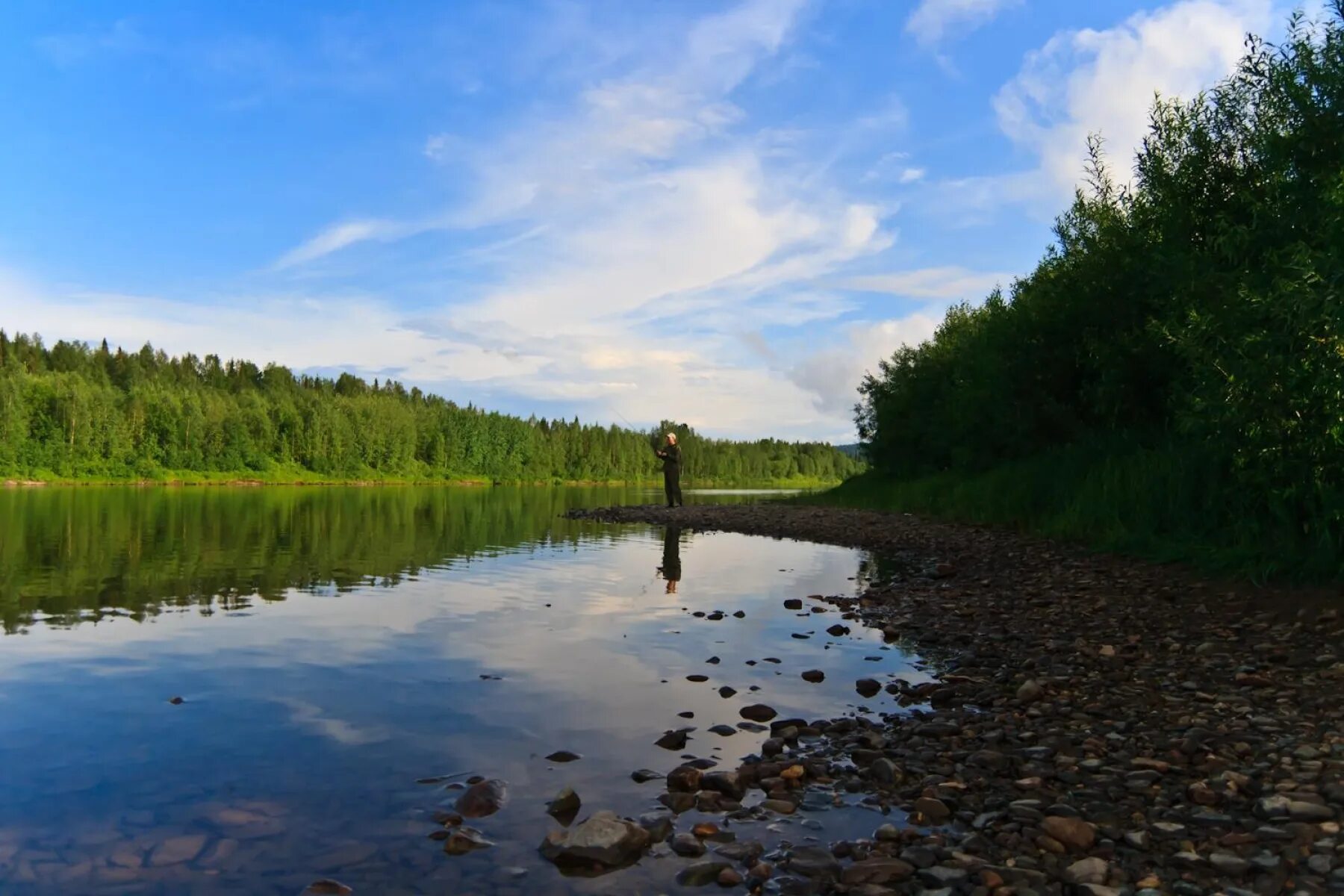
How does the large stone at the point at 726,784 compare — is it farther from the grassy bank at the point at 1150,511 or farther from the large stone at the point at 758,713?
the grassy bank at the point at 1150,511

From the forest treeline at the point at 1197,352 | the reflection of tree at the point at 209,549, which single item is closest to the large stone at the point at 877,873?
the forest treeline at the point at 1197,352

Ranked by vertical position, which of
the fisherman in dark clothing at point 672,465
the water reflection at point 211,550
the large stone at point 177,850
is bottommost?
the large stone at point 177,850

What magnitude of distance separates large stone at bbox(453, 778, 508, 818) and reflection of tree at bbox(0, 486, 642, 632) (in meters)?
11.7

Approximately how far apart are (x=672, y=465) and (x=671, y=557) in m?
25.3

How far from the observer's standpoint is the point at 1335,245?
11852 mm

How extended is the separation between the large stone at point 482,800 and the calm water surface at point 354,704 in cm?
12

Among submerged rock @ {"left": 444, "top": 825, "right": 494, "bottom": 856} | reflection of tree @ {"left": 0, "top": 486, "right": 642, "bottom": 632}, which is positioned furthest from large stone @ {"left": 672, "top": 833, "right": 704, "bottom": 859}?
reflection of tree @ {"left": 0, "top": 486, "right": 642, "bottom": 632}

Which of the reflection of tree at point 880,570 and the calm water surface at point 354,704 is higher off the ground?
the reflection of tree at point 880,570

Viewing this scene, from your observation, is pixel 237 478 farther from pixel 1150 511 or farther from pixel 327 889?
pixel 327 889

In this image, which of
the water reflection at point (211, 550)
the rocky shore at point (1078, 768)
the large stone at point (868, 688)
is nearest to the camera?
the rocky shore at point (1078, 768)

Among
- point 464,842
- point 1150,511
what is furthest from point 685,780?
point 1150,511

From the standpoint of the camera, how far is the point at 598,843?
A: 6.15m

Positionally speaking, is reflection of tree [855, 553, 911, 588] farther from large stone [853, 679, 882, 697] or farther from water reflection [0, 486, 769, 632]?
water reflection [0, 486, 769, 632]

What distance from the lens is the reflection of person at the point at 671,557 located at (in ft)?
73.7
